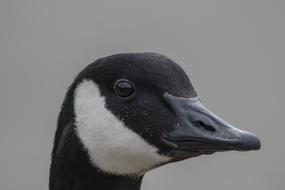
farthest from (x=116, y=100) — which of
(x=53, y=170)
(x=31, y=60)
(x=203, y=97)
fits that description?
(x=31, y=60)

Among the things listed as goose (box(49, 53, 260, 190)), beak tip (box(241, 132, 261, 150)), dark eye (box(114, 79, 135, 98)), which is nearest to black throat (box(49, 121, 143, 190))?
goose (box(49, 53, 260, 190))

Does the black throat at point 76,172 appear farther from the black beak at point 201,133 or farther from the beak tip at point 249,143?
the beak tip at point 249,143

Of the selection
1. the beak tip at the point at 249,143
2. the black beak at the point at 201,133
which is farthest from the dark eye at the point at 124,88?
the beak tip at the point at 249,143

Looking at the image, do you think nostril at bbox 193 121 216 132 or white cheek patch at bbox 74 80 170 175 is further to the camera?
white cheek patch at bbox 74 80 170 175

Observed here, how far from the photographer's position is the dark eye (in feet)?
12.0

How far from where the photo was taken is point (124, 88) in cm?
367

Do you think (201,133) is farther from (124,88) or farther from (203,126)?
(124,88)

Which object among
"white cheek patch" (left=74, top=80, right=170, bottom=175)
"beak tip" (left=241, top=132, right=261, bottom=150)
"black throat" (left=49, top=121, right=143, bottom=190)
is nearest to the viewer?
"beak tip" (left=241, top=132, right=261, bottom=150)

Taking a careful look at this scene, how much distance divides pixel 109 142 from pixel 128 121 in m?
0.11

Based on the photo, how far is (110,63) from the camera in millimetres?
3695

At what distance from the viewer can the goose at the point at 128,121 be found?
359 cm

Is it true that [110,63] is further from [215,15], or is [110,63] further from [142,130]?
[215,15]

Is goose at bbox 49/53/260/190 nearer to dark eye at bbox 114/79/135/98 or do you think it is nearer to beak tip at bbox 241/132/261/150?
dark eye at bbox 114/79/135/98

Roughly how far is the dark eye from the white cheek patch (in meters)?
0.07
